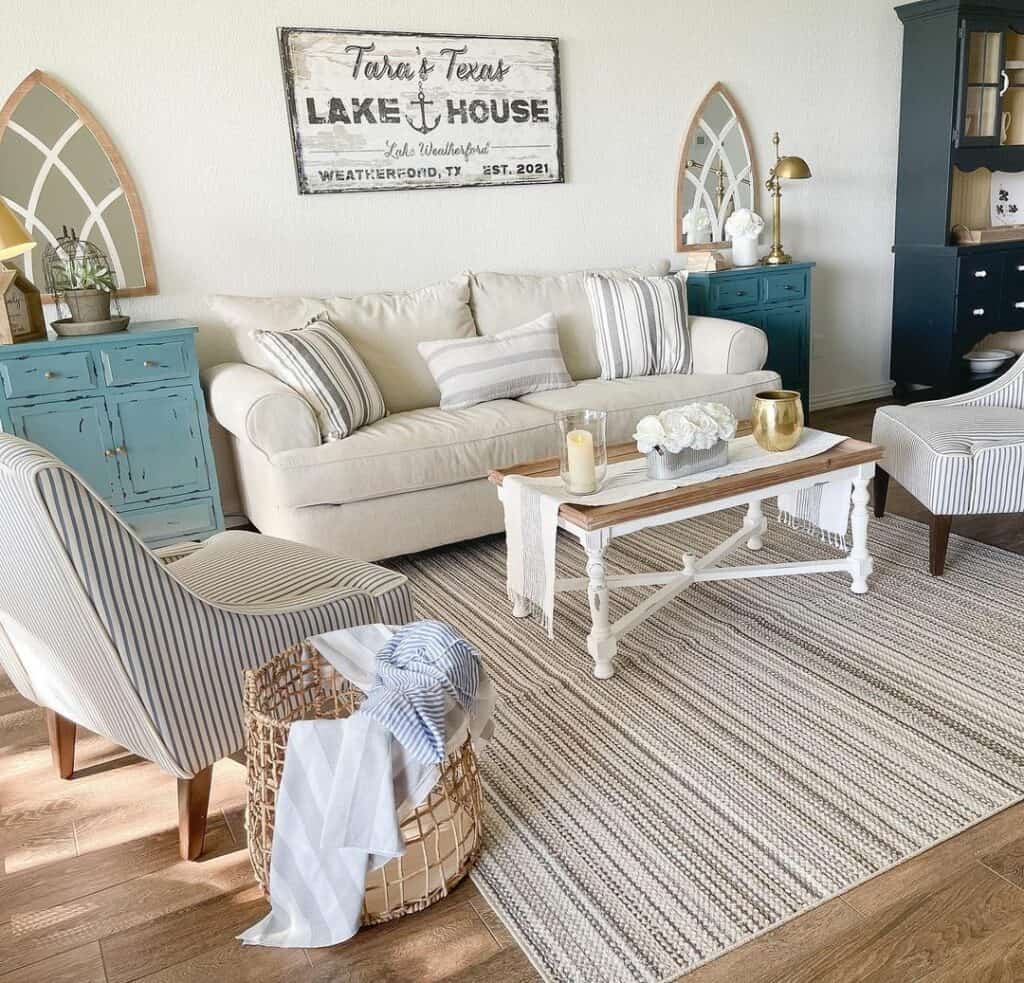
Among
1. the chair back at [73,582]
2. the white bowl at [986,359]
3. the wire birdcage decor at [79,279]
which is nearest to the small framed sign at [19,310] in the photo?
the wire birdcage decor at [79,279]

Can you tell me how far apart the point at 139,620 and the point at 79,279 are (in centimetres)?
214

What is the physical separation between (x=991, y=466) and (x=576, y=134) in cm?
235

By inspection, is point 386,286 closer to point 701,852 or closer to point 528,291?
point 528,291

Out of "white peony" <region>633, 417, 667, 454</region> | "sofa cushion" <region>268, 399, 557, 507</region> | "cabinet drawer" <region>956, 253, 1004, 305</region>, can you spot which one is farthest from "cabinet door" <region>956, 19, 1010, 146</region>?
"white peony" <region>633, 417, 667, 454</region>

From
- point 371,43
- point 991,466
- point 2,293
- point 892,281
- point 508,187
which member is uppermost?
point 371,43

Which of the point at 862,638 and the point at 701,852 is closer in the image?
the point at 701,852

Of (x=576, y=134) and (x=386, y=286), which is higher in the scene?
(x=576, y=134)

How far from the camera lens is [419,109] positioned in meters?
3.80

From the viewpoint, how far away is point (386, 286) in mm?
3916

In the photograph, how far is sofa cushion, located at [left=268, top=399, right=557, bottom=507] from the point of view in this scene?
9.78 ft

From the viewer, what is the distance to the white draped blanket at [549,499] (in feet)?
7.69

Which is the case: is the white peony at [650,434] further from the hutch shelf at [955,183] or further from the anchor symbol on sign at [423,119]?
the hutch shelf at [955,183]

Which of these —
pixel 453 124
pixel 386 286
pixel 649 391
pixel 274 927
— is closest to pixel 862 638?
pixel 649 391

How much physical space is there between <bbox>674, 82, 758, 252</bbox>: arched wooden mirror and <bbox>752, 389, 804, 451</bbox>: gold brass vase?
6.96 ft
